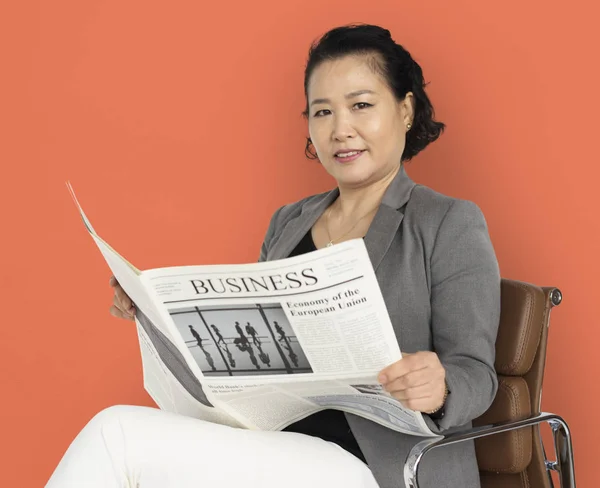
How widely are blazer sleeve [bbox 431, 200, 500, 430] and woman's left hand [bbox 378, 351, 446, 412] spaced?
100 mm

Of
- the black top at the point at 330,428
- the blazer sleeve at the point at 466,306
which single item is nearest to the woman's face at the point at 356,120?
the blazer sleeve at the point at 466,306

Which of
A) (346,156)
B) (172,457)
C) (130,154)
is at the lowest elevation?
(172,457)

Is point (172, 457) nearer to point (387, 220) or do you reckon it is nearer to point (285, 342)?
point (285, 342)

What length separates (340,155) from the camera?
6.43ft

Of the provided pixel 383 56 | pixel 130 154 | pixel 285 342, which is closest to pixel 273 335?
pixel 285 342

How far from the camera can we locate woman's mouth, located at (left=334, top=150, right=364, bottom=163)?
76.0 inches

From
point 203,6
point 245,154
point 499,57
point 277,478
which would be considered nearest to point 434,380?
point 277,478

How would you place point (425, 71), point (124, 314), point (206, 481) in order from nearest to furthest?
point (206, 481)
point (124, 314)
point (425, 71)

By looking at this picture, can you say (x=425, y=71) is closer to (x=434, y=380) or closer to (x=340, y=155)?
(x=340, y=155)

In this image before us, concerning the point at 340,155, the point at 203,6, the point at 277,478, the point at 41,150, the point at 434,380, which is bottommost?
the point at 277,478

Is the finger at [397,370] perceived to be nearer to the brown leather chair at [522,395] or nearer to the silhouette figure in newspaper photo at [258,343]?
the silhouette figure in newspaper photo at [258,343]

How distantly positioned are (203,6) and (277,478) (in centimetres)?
164

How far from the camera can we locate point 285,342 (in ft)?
4.60

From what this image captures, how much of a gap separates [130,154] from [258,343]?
1.40m
